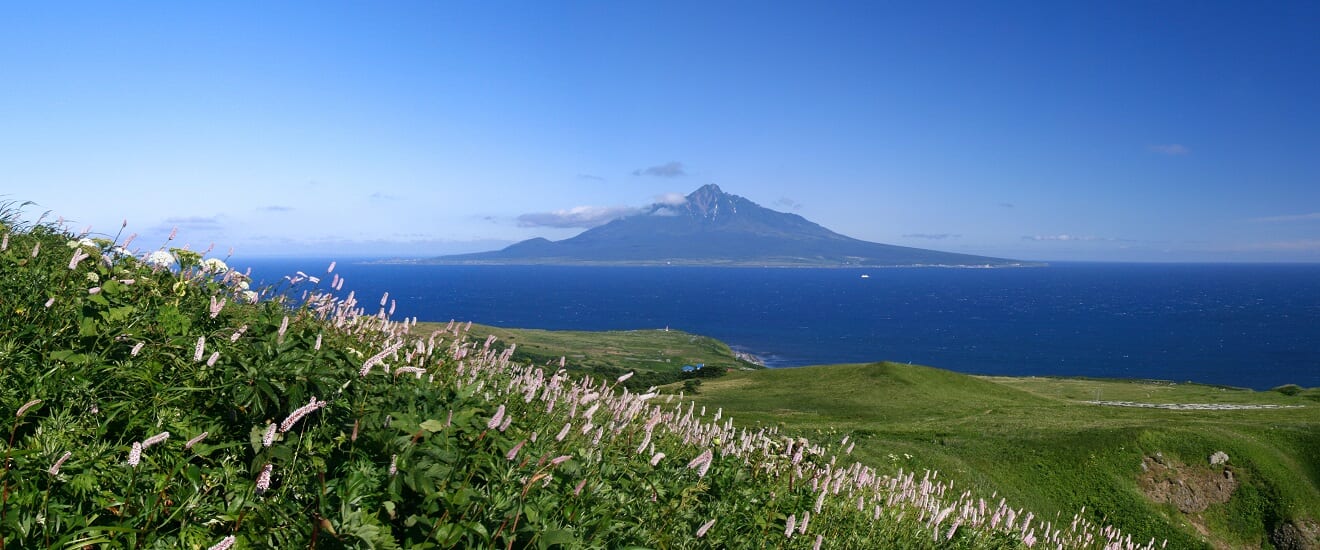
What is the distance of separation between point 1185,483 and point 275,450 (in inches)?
1162

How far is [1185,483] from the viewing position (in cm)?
2414

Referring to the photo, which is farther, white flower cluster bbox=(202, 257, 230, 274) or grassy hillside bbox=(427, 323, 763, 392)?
grassy hillside bbox=(427, 323, 763, 392)

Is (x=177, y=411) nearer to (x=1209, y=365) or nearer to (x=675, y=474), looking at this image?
(x=675, y=474)

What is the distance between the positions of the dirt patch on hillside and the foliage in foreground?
2269 centimetres

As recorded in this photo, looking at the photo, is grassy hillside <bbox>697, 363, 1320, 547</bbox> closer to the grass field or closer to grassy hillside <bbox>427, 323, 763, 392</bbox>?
the grass field

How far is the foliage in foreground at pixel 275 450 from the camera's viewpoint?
3514mm

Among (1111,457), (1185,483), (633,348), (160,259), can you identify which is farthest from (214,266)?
(633,348)

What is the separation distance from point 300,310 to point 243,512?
3917mm

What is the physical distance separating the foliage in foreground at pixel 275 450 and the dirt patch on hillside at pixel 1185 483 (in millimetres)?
22689

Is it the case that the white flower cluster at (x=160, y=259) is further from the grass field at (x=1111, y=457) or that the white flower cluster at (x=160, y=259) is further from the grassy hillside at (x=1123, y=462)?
the grassy hillside at (x=1123, y=462)

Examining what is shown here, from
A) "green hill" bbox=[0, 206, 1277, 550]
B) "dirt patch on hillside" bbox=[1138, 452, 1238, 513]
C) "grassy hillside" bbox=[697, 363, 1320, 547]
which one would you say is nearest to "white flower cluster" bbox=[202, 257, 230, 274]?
"green hill" bbox=[0, 206, 1277, 550]

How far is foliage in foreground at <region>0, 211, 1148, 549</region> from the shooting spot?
3514 mm

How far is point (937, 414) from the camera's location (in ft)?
126

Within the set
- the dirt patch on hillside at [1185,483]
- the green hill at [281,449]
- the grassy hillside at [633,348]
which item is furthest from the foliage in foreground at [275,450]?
the grassy hillside at [633,348]
